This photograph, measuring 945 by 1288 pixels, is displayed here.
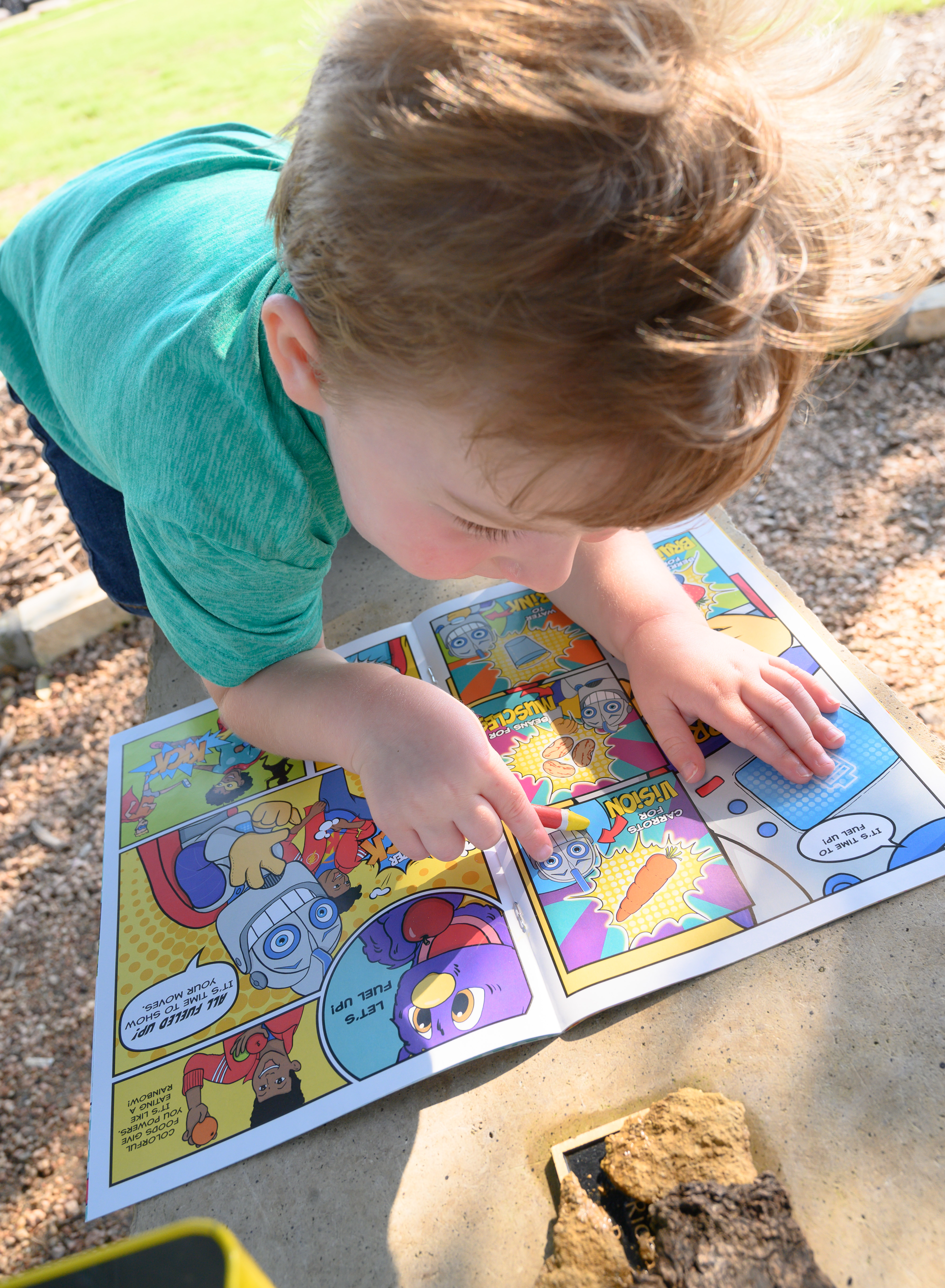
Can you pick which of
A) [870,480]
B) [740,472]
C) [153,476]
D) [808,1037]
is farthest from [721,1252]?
[870,480]

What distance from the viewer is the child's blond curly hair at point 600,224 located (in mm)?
464

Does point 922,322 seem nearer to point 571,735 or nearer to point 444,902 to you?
point 571,735

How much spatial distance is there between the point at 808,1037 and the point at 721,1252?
0.20 m

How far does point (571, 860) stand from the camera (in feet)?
2.82

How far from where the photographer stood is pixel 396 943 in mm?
839

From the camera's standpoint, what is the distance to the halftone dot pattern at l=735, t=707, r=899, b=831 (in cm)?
85

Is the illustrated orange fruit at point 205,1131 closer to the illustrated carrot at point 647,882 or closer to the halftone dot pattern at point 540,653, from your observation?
the illustrated carrot at point 647,882

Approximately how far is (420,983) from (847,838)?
44cm

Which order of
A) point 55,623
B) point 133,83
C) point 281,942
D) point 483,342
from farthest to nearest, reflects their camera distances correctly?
1. point 133,83
2. point 55,623
3. point 281,942
4. point 483,342

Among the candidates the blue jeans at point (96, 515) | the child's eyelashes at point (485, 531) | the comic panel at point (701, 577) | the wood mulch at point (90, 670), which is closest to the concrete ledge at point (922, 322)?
the wood mulch at point (90, 670)

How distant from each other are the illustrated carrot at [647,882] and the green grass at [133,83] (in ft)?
9.54

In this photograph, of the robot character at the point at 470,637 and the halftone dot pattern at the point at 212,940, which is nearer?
the halftone dot pattern at the point at 212,940

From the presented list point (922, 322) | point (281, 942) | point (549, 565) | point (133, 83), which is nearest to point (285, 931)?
point (281, 942)

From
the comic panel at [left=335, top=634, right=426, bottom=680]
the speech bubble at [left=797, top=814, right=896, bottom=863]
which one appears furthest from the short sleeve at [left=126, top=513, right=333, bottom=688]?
the speech bubble at [left=797, top=814, right=896, bottom=863]
